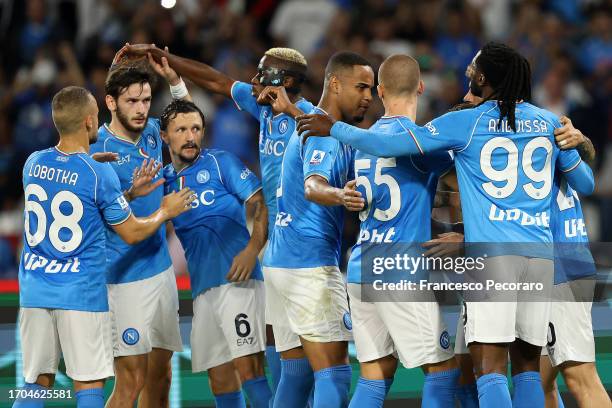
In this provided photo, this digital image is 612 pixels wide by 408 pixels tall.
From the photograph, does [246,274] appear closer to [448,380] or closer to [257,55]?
[448,380]

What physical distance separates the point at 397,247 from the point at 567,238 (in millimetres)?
1019

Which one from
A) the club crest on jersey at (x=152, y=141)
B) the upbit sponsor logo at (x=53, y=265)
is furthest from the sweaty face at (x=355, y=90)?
the upbit sponsor logo at (x=53, y=265)

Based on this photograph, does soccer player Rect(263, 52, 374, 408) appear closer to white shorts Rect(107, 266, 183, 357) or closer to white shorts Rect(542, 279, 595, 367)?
white shorts Rect(107, 266, 183, 357)

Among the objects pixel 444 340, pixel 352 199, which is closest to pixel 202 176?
pixel 352 199

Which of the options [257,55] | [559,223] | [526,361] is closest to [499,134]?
[559,223]

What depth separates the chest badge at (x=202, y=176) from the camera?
290 inches

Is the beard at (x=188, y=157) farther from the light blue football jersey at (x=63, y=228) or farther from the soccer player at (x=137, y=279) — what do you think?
the light blue football jersey at (x=63, y=228)

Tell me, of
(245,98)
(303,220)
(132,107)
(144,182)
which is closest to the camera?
(303,220)

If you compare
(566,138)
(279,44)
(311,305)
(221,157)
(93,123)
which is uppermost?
(279,44)

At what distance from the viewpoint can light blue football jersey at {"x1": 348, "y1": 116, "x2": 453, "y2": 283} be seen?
20.5 ft

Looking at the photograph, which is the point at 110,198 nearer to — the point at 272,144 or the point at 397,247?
the point at 272,144

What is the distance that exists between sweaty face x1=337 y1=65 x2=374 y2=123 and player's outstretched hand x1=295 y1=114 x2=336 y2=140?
32cm

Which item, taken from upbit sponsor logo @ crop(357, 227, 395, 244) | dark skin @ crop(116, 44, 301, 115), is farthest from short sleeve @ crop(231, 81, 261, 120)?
upbit sponsor logo @ crop(357, 227, 395, 244)

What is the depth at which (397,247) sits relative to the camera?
6.27 meters
